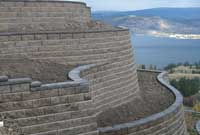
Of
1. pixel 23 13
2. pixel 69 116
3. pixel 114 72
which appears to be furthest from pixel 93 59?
pixel 69 116

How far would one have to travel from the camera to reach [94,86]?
1213cm

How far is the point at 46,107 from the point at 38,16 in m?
7.22

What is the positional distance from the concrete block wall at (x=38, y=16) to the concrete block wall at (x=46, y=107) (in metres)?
6.10

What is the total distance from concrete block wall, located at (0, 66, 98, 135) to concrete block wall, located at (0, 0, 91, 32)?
610cm

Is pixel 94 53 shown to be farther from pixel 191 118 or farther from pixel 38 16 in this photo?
pixel 191 118

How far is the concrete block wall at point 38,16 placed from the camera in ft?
44.4

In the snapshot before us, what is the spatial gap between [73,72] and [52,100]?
256 cm

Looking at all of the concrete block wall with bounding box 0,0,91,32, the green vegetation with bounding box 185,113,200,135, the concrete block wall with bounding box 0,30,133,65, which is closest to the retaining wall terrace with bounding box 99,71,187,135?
the concrete block wall with bounding box 0,30,133,65

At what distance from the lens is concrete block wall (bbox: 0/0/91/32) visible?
13523mm

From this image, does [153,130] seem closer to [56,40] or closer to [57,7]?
[56,40]

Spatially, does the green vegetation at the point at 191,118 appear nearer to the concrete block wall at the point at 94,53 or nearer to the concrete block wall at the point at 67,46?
the concrete block wall at the point at 94,53

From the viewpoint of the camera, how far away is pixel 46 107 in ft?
25.6

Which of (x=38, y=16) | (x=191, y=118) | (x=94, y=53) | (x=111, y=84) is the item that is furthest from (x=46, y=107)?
(x=191, y=118)

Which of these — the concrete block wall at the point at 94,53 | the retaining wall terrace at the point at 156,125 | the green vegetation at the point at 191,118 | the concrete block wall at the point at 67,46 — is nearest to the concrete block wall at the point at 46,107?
the retaining wall terrace at the point at 156,125
